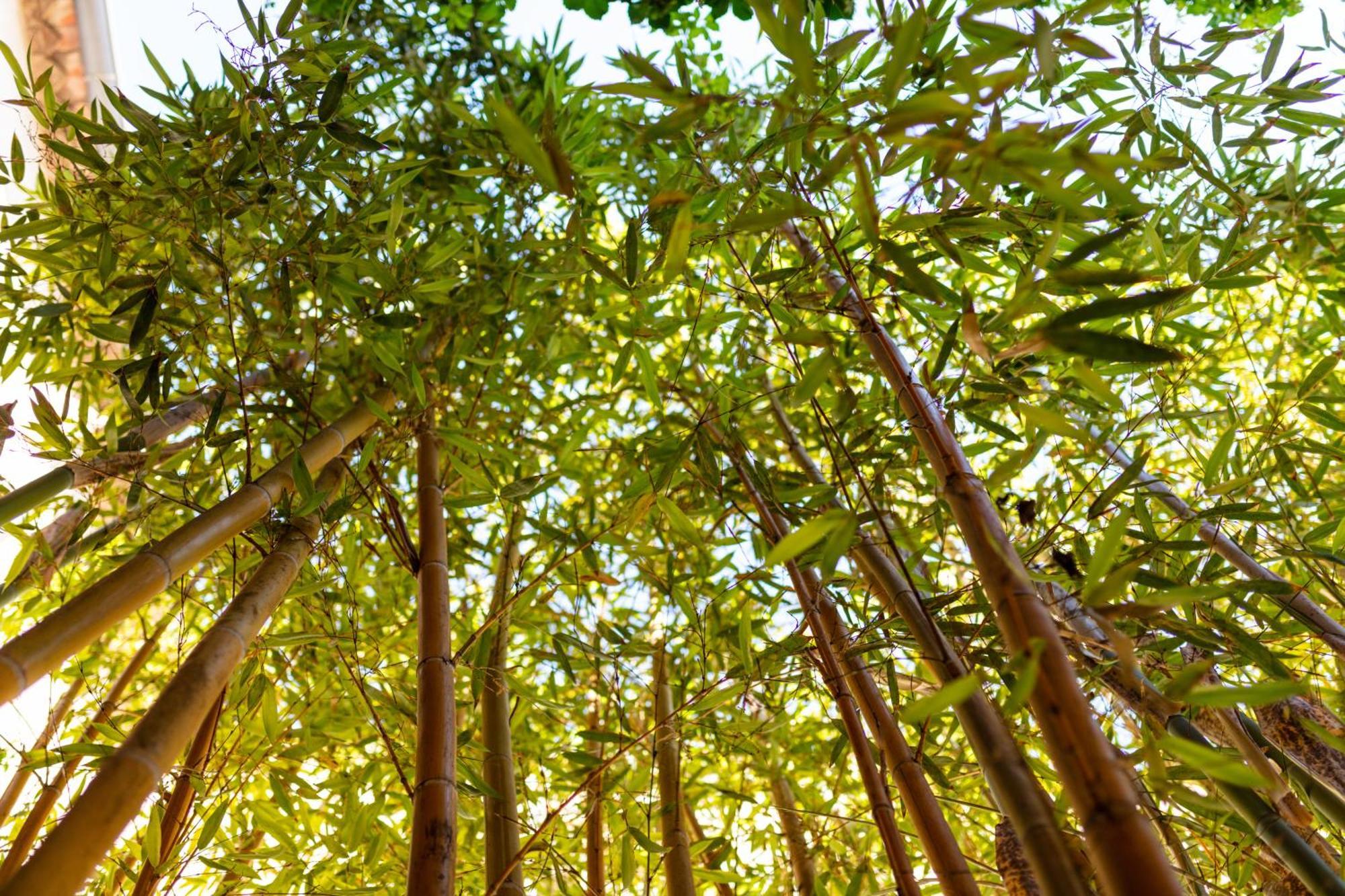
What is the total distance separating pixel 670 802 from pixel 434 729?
53 cm

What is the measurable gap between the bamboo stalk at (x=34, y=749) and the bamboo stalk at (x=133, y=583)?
0.57 m

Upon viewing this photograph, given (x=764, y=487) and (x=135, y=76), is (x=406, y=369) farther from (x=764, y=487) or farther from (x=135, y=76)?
(x=135, y=76)

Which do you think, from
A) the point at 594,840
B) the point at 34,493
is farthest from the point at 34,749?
the point at 594,840

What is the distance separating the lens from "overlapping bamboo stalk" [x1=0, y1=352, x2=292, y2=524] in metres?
1.26

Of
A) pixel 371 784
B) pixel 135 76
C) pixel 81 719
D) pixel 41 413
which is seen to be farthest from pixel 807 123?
pixel 135 76

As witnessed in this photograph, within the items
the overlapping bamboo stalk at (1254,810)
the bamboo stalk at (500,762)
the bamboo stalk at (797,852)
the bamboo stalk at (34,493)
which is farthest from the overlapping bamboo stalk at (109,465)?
the overlapping bamboo stalk at (1254,810)

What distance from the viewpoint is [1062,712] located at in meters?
0.65

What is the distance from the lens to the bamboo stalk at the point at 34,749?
4.94 feet

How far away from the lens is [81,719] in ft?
7.47

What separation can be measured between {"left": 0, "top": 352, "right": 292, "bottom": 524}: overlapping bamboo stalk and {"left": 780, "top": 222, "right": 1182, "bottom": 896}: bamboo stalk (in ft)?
3.44

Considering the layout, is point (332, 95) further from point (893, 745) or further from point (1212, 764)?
Answer: point (1212, 764)

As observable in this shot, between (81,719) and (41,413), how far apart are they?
52.9 inches

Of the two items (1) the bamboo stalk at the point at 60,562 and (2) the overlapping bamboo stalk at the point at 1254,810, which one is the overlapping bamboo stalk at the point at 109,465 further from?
(2) the overlapping bamboo stalk at the point at 1254,810

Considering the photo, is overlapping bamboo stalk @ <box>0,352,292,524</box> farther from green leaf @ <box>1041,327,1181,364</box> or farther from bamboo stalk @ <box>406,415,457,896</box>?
green leaf @ <box>1041,327,1181,364</box>
